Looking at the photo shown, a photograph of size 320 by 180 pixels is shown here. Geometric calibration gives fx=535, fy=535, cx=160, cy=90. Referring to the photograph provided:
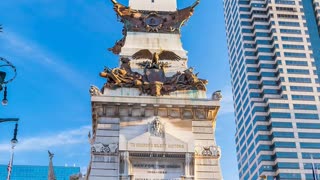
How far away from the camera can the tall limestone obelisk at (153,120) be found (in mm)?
27250

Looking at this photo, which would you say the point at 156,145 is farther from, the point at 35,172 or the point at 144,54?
the point at 35,172

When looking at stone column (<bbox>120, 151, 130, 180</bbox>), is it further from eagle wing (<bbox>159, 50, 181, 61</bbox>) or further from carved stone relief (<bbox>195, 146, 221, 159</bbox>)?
eagle wing (<bbox>159, 50, 181, 61</bbox>)

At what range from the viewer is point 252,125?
11662 cm

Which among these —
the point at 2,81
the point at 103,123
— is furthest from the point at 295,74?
the point at 2,81

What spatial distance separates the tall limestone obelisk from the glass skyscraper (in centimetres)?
7888

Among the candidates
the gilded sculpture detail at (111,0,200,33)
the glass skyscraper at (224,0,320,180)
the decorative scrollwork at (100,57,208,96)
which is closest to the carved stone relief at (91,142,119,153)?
the decorative scrollwork at (100,57,208,96)

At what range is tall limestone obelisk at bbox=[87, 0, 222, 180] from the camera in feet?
89.4

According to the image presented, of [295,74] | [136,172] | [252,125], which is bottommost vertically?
[136,172]

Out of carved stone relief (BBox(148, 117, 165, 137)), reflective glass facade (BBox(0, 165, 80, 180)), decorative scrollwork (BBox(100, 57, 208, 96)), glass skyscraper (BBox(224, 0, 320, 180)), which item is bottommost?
carved stone relief (BBox(148, 117, 165, 137))

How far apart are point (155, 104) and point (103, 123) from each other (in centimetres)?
298

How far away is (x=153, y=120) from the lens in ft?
93.7

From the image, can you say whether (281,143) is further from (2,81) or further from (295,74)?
(2,81)

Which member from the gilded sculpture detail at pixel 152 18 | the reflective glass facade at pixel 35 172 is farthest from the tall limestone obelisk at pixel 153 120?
the reflective glass facade at pixel 35 172

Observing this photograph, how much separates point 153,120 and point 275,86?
94792 mm
